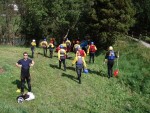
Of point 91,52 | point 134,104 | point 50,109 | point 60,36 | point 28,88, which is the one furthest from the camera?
point 60,36

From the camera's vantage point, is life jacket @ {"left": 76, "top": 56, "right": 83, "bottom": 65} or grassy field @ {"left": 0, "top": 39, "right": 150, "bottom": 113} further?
life jacket @ {"left": 76, "top": 56, "right": 83, "bottom": 65}

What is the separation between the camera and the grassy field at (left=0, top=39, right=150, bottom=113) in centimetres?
1781

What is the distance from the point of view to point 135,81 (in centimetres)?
2461

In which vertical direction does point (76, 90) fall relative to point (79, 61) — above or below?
below

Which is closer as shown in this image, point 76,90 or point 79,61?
point 76,90

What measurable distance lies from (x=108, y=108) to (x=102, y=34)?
17307 millimetres

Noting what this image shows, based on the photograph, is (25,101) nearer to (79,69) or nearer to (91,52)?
(79,69)

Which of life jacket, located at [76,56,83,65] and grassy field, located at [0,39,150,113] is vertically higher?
life jacket, located at [76,56,83,65]

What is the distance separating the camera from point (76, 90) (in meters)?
20.9

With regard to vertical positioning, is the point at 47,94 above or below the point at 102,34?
below

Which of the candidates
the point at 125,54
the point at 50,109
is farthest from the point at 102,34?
the point at 50,109

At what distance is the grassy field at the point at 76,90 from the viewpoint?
17.8 meters

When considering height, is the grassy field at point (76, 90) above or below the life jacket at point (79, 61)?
below

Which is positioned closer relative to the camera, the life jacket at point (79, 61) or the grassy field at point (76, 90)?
the grassy field at point (76, 90)
